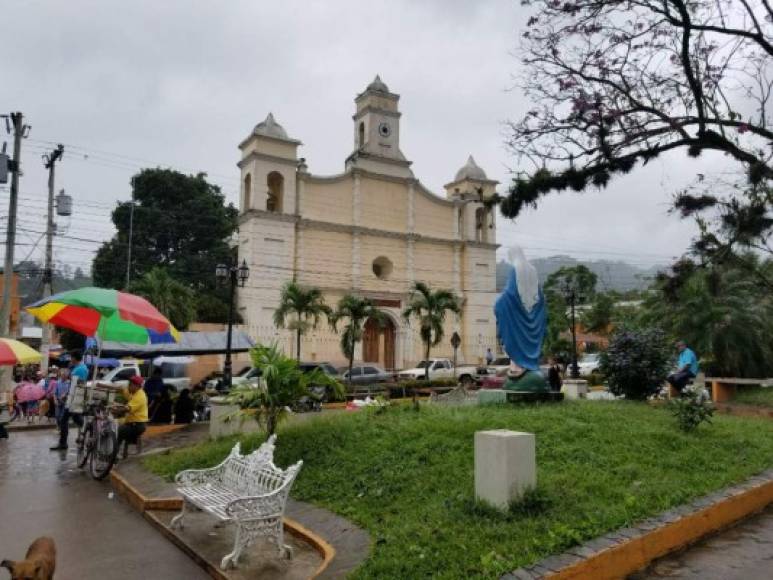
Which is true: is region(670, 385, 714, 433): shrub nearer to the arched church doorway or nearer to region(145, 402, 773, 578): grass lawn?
region(145, 402, 773, 578): grass lawn

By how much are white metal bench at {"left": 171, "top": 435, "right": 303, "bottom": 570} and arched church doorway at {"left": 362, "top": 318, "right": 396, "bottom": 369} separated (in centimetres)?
2671

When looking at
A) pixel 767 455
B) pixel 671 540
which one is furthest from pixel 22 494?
pixel 767 455

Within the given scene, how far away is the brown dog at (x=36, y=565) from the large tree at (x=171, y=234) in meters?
33.8

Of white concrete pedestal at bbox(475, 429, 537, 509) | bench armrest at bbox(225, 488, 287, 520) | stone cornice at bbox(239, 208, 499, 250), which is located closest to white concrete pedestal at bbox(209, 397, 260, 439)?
bench armrest at bbox(225, 488, 287, 520)

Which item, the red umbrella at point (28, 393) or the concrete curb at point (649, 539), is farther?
the red umbrella at point (28, 393)

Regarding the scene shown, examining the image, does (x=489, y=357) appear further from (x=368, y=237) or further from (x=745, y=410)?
(x=745, y=410)

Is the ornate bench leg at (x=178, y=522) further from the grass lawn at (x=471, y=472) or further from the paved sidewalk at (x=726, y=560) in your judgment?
the paved sidewalk at (x=726, y=560)

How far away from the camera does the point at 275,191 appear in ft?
105

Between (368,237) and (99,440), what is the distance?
25823 millimetres

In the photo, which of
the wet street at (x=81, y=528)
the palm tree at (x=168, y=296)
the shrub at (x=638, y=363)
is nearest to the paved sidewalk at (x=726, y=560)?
the wet street at (x=81, y=528)

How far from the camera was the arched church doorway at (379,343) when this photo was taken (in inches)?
1299

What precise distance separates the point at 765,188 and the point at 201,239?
3776cm

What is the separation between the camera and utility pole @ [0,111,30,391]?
57.1ft

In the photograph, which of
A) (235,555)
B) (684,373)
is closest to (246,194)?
(684,373)
